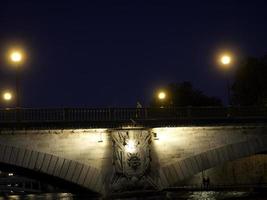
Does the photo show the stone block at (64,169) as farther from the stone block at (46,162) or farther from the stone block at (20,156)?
the stone block at (20,156)

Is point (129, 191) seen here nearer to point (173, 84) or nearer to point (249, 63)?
point (249, 63)

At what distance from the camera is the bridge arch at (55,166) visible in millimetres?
21672

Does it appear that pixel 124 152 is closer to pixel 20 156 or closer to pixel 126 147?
pixel 126 147

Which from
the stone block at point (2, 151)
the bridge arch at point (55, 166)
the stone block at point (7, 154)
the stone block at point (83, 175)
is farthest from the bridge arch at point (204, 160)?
the stone block at point (2, 151)

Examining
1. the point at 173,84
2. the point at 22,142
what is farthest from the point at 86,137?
the point at 173,84

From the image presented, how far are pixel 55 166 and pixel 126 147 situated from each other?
12.2 ft

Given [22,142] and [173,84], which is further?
[173,84]

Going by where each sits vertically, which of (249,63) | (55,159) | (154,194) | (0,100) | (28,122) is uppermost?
(249,63)

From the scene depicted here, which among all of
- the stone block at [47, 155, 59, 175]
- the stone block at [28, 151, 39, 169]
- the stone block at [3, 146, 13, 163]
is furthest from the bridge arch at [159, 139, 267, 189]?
the stone block at [3, 146, 13, 163]

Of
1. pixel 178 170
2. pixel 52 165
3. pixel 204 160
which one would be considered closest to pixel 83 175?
pixel 52 165

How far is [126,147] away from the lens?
78.0 ft

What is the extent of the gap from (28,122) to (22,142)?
990 millimetres

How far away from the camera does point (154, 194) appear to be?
78.5 ft

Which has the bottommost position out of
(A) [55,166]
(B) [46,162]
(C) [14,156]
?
(A) [55,166]
